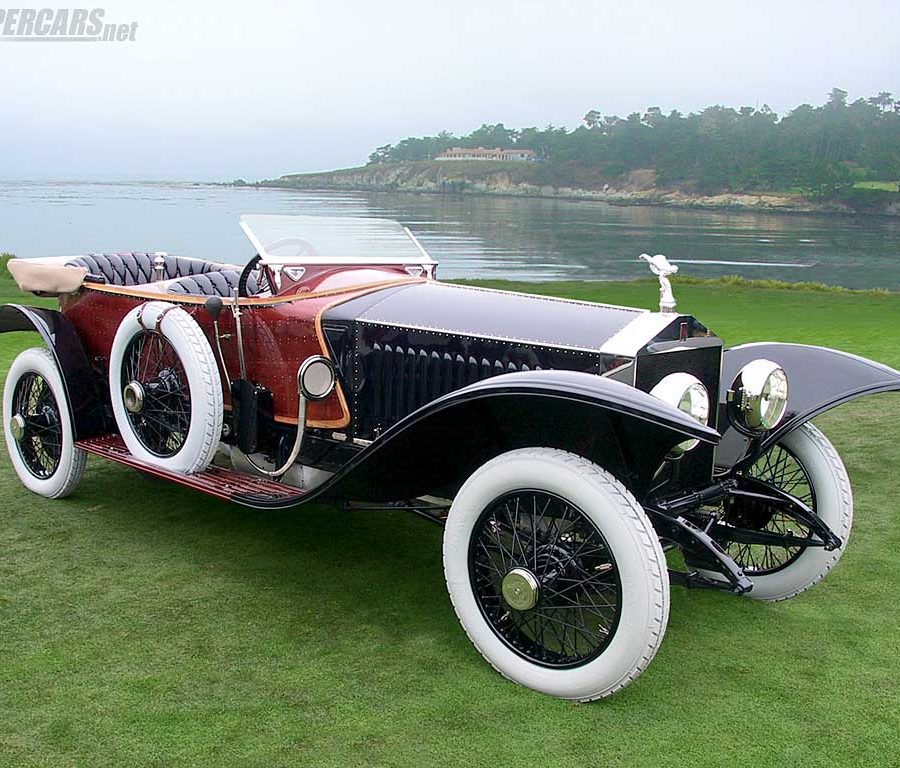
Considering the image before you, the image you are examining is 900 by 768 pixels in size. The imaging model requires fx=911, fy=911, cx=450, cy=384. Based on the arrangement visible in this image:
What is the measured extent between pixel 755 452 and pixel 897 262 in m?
47.1

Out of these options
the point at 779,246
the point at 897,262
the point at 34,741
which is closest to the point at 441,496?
the point at 34,741

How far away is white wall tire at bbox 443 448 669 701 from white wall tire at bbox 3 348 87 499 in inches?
112

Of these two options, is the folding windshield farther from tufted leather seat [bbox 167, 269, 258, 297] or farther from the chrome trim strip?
the chrome trim strip

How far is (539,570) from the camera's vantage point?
3314 mm

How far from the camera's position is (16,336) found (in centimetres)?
1174

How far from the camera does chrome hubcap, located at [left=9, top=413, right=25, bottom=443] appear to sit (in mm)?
5496

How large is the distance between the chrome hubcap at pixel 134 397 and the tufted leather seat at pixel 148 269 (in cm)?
102

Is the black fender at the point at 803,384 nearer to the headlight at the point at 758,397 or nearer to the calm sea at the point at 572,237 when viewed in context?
the headlight at the point at 758,397

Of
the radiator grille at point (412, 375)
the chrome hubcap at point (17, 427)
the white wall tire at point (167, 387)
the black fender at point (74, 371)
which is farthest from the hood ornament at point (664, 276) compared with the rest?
the chrome hubcap at point (17, 427)

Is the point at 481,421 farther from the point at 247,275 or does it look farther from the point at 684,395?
the point at 247,275

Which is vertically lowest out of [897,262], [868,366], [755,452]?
[897,262]

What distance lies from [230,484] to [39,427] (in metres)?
1.84

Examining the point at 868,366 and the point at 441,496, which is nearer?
the point at 441,496

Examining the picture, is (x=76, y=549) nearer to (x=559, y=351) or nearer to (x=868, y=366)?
(x=559, y=351)
